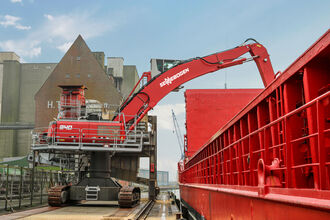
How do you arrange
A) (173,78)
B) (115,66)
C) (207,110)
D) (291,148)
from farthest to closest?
(115,66), (173,78), (207,110), (291,148)

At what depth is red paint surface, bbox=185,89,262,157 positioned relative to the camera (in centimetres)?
1667

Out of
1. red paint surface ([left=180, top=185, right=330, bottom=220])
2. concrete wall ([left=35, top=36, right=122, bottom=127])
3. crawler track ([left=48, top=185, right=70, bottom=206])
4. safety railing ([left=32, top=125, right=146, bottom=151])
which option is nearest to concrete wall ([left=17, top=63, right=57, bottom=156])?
concrete wall ([left=35, top=36, right=122, bottom=127])

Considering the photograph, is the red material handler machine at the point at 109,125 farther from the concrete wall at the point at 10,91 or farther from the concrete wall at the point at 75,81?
the concrete wall at the point at 10,91

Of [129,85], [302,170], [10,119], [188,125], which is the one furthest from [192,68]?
[10,119]

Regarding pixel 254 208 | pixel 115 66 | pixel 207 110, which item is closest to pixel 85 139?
pixel 207 110

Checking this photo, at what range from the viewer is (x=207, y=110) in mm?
16906

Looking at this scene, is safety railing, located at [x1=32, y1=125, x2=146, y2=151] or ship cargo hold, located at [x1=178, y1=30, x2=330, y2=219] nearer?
ship cargo hold, located at [x1=178, y1=30, x2=330, y2=219]

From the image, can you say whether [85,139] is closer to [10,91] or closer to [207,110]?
[207,110]

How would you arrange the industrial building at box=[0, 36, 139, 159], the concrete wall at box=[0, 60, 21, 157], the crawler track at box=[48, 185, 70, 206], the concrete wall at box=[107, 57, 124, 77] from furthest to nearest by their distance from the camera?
the concrete wall at box=[0, 60, 21, 157], the concrete wall at box=[107, 57, 124, 77], the industrial building at box=[0, 36, 139, 159], the crawler track at box=[48, 185, 70, 206]

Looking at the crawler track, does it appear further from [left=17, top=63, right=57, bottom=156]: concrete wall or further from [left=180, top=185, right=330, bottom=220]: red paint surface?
[left=17, top=63, right=57, bottom=156]: concrete wall

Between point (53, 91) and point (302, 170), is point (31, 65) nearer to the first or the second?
point (53, 91)

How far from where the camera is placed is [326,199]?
2.35 m

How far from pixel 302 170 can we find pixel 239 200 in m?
1.56

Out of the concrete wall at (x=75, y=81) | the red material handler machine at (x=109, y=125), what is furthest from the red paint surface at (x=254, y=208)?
the concrete wall at (x=75, y=81)
